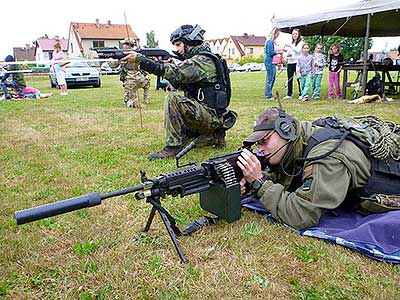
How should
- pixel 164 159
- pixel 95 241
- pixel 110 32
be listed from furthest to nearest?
pixel 110 32, pixel 164 159, pixel 95 241

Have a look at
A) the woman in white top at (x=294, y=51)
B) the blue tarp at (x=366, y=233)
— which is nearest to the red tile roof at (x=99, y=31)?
the woman in white top at (x=294, y=51)

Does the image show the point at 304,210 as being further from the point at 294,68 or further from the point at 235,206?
the point at 294,68

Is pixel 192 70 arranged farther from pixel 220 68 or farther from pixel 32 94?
pixel 32 94

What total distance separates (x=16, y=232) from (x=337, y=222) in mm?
2720

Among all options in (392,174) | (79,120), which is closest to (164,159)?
(392,174)

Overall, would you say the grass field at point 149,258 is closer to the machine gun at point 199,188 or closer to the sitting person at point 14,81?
the machine gun at point 199,188

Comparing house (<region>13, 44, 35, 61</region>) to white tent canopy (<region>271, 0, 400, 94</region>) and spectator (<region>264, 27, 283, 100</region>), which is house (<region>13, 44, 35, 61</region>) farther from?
spectator (<region>264, 27, 283, 100</region>)

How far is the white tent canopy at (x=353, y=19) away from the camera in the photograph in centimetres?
1090

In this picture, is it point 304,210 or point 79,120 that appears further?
point 79,120

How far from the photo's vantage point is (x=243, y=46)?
93.1 m

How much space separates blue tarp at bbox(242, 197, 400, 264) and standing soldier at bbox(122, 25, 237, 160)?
2636mm

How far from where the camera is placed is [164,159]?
5387 mm

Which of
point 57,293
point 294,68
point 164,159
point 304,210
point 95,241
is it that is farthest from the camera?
point 294,68

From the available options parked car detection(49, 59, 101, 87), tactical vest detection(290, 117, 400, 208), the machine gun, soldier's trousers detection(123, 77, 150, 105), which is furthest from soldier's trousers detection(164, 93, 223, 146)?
parked car detection(49, 59, 101, 87)
